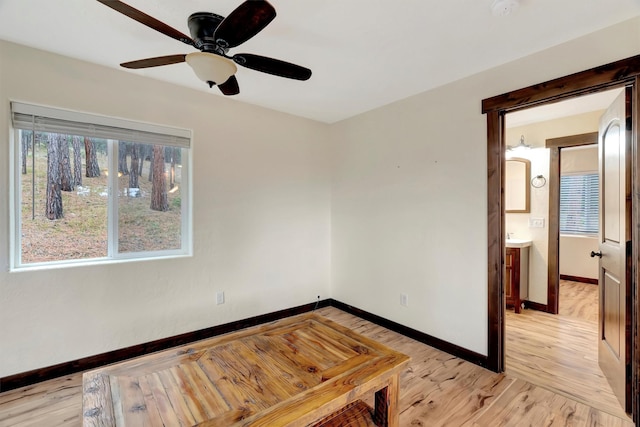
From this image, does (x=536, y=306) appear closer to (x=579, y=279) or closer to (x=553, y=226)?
(x=553, y=226)

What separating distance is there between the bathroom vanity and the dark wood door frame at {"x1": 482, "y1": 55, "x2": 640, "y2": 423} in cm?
149

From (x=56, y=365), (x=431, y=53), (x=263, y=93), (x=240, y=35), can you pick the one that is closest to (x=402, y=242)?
(x=431, y=53)

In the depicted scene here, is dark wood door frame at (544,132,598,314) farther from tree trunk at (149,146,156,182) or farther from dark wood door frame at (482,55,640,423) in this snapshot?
tree trunk at (149,146,156,182)

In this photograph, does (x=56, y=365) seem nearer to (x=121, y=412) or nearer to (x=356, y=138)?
(x=121, y=412)

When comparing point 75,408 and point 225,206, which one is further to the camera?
point 225,206

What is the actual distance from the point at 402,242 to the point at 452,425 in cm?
160

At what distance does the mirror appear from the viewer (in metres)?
3.78

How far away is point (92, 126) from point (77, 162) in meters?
0.32

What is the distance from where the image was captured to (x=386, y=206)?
3176 millimetres

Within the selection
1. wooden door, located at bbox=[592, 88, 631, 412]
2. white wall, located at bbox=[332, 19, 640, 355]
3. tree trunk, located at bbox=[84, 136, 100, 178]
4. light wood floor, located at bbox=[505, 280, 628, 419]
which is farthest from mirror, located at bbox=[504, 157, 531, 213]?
tree trunk, located at bbox=[84, 136, 100, 178]

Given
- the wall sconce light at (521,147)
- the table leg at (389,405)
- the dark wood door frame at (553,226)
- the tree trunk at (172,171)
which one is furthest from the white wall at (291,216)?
the dark wood door frame at (553,226)

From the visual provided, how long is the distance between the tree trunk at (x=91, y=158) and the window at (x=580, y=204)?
6.61 metres

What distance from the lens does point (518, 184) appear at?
12.7 ft

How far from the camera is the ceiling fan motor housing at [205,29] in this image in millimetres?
1613
